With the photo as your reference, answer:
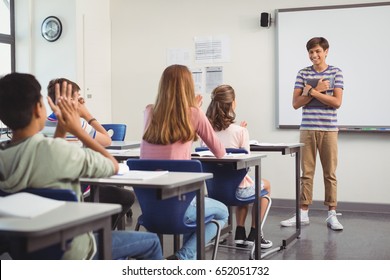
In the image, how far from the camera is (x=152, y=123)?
2.82 m

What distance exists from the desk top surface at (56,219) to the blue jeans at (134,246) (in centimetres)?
34

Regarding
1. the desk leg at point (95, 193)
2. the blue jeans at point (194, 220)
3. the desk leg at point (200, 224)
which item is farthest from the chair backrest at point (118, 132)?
the desk leg at point (200, 224)

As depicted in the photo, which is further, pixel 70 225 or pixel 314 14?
pixel 314 14

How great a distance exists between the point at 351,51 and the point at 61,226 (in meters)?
4.55

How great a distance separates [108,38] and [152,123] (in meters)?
3.78

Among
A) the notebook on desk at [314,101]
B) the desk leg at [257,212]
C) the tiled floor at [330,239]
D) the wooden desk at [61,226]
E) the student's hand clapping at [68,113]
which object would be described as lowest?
the tiled floor at [330,239]

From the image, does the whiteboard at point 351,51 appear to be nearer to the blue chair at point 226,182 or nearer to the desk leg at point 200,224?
the blue chair at point 226,182

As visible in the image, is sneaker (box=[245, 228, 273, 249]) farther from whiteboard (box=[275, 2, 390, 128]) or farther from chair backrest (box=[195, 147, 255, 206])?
whiteboard (box=[275, 2, 390, 128])

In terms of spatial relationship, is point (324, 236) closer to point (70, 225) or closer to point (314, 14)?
point (314, 14)

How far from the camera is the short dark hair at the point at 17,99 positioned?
1803 mm

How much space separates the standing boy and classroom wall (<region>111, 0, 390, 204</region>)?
96 centimetres

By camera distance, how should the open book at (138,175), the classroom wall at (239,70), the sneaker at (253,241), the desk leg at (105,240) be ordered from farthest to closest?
the classroom wall at (239,70)
the sneaker at (253,241)
the open book at (138,175)
the desk leg at (105,240)

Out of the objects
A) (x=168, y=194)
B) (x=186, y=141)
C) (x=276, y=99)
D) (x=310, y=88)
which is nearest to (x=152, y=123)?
(x=186, y=141)
